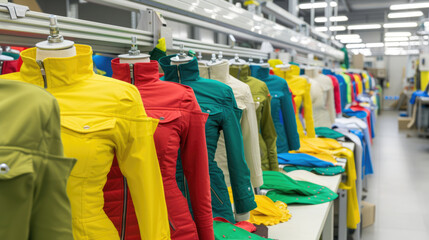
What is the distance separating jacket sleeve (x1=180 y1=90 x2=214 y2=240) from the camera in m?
1.73

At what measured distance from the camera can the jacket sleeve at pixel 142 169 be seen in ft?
4.52

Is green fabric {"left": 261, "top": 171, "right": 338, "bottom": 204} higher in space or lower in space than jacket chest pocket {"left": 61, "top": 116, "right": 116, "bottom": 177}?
lower

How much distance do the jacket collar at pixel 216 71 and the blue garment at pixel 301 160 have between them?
1.61 m

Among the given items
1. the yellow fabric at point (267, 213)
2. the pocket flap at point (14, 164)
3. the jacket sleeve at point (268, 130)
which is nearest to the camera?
the pocket flap at point (14, 164)

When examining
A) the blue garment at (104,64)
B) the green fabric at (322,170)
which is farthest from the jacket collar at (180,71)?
the green fabric at (322,170)

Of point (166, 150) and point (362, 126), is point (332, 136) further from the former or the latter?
point (166, 150)

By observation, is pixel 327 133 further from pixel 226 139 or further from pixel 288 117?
pixel 226 139

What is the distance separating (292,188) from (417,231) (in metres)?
2.84

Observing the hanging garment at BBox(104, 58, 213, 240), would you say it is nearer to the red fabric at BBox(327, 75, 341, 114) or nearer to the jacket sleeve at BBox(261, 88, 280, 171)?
the jacket sleeve at BBox(261, 88, 280, 171)

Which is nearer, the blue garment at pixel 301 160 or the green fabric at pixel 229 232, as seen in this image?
the green fabric at pixel 229 232

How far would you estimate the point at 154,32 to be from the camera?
2.24m

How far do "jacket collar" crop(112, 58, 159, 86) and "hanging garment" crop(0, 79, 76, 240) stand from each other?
2.36 feet

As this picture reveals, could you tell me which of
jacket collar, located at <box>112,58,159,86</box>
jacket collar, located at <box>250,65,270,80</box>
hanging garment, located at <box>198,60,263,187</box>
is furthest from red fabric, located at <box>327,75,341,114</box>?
jacket collar, located at <box>112,58,159,86</box>

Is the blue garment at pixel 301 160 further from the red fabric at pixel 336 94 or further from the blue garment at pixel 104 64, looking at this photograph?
the red fabric at pixel 336 94
